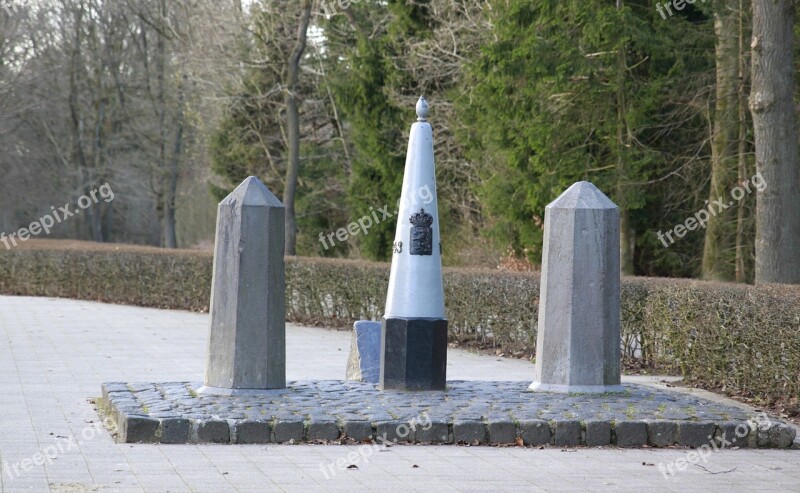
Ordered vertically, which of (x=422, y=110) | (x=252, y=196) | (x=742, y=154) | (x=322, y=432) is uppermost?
(x=742, y=154)

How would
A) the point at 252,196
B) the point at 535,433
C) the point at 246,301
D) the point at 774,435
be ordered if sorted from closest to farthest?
the point at 535,433 → the point at 774,435 → the point at 246,301 → the point at 252,196

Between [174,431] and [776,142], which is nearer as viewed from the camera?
[174,431]

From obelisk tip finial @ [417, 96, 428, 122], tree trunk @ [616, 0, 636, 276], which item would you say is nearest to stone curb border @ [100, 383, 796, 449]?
obelisk tip finial @ [417, 96, 428, 122]

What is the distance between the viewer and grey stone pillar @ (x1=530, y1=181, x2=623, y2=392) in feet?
33.3

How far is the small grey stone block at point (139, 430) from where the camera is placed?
8070 millimetres

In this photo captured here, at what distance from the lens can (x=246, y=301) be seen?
9.63 metres

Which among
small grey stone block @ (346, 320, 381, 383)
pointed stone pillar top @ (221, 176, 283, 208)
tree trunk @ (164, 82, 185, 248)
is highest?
tree trunk @ (164, 82, 185, 248)

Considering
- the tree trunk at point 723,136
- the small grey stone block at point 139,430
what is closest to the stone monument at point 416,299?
the small grey stone block at point 139,430

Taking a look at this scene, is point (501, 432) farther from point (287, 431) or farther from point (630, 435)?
point (287, 431)

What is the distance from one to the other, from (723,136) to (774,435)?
516 inches

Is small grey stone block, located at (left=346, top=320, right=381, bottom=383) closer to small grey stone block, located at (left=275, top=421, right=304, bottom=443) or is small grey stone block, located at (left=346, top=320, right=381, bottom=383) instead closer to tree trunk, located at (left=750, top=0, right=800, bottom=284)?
small grey stone block, located at (left=275, top=421, right=304, bottom=443)

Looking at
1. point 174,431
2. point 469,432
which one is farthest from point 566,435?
point 174,431

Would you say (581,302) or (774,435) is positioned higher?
(581,302)

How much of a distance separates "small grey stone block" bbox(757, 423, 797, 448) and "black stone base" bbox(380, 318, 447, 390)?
284 centimetres
